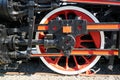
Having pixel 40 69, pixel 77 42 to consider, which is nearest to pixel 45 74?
pixel 40 69

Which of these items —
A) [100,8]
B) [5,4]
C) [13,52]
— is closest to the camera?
[5,4]

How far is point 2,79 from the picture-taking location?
192 inches

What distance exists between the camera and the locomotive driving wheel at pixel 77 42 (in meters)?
4.92

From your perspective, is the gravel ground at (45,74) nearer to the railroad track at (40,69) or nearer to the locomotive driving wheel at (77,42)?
the railroad track at (40,69)

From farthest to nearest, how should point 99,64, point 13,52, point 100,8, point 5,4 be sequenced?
point 99,64, point 100,8, point 13,52, point 5,4

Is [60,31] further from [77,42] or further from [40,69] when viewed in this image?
[40,69]

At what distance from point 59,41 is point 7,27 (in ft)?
3.17

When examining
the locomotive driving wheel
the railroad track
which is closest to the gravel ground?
the railroad track

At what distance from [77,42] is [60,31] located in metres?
0.52

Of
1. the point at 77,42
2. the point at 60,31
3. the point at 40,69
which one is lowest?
the point at 40,69

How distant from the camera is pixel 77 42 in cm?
510

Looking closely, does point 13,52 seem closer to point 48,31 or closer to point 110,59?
point 48,31

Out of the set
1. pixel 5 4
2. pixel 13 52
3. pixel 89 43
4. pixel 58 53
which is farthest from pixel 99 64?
pixel 5 4

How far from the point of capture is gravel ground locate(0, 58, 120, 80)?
194 inches
